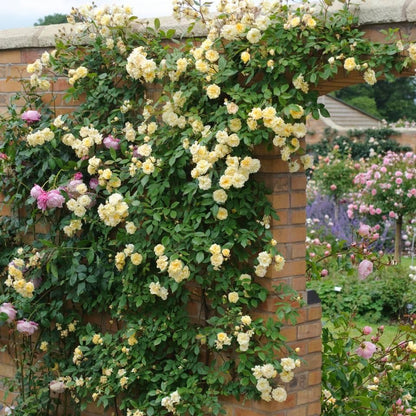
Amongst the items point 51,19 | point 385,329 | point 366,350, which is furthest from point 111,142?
point 51,19

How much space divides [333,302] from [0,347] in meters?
3.67

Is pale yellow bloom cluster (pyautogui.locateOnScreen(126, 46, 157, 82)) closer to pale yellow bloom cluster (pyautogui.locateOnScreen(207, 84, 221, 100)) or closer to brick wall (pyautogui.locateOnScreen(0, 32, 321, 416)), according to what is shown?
pale yellow bloom cluster (pyautogui.locateOnScreen(207, 84, 221, 100))

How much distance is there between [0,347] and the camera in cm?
418

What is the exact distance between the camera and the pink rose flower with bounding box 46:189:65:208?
3.49 metres

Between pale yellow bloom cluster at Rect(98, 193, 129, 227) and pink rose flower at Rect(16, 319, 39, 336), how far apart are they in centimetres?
77

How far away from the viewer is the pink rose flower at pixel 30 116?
152 inches

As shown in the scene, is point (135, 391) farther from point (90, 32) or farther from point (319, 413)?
point (90, 32)

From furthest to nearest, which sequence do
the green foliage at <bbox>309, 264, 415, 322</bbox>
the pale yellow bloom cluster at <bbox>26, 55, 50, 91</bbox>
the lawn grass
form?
1. the green foliage at <bbox>309, 264, 415, 322</bbox>
2. the lawn grass
3. the pale yellow bloom cluster at <bbox>26, 55, 50, 91</bbox>

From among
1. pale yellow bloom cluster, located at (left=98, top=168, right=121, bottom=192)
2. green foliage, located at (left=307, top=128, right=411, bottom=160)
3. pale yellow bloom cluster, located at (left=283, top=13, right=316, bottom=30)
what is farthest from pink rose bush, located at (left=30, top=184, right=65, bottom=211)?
green foliage, located at (left=307, top=128, right=411, bottom=160)

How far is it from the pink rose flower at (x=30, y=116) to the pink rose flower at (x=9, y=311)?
97 cm

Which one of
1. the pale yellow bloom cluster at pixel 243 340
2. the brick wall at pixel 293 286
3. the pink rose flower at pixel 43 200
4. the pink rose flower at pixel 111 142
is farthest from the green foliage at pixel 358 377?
the pink rose flower at pixel 43 200

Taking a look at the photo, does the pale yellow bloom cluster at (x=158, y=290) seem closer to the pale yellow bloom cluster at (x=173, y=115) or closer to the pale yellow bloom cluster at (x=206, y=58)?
the pale yellow bloom cluster at (x=173, y=115)

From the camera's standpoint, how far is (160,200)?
10.8ft

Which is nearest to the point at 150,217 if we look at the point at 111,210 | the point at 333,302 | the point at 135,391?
the point at 111,210
